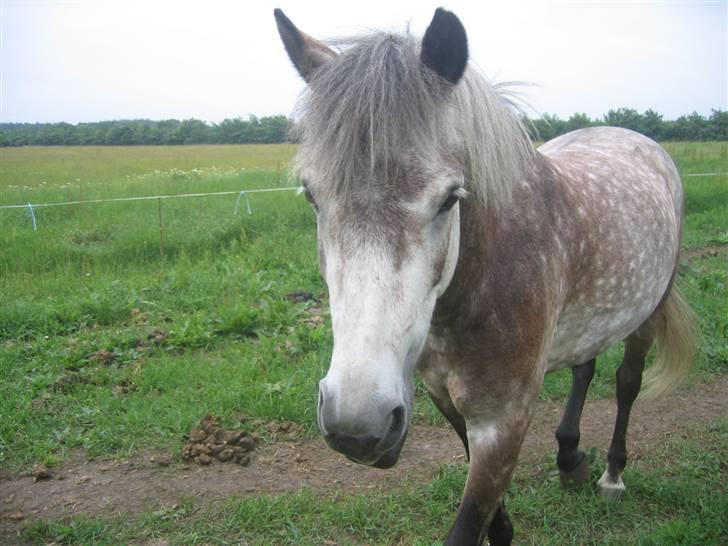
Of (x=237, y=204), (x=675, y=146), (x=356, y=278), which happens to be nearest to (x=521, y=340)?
(x=356, y=278)

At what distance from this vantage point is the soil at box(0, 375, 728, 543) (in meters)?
3.46

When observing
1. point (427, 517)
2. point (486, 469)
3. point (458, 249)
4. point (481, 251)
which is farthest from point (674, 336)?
point (458, 249)

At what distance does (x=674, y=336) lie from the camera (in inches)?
157

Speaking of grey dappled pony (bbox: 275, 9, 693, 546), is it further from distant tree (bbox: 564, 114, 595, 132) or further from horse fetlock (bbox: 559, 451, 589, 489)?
distant tree (bbox: 564, 114, 595, 132)

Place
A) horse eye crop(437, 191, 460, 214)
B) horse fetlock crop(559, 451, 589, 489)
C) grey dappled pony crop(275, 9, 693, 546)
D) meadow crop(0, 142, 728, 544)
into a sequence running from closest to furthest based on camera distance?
grey dappled pony crop(275, 9, 693, 546)
horse eye crop(437, 191, 460, 214)
meadow crop(0, 142, 728, 544)
horse fetlock crop(559, 451, 589, 489)

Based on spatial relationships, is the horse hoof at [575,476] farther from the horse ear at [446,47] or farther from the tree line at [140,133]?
the tree line at [140,133]

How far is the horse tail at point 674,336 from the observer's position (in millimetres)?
3957

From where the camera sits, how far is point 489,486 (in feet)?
7.40

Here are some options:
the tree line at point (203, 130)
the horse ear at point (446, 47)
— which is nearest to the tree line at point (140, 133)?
the tree line at point (203, 130)

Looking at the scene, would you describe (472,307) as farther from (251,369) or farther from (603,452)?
(251,369)

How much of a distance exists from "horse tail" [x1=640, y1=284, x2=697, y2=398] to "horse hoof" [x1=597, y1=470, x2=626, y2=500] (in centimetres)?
97

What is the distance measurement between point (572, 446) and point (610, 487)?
346 millimetres

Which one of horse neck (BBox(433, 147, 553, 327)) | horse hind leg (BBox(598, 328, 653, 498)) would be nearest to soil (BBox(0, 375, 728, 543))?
horse hind leg (BBox(598, 328, 653, 498))

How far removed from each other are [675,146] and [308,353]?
1719 centimetres
